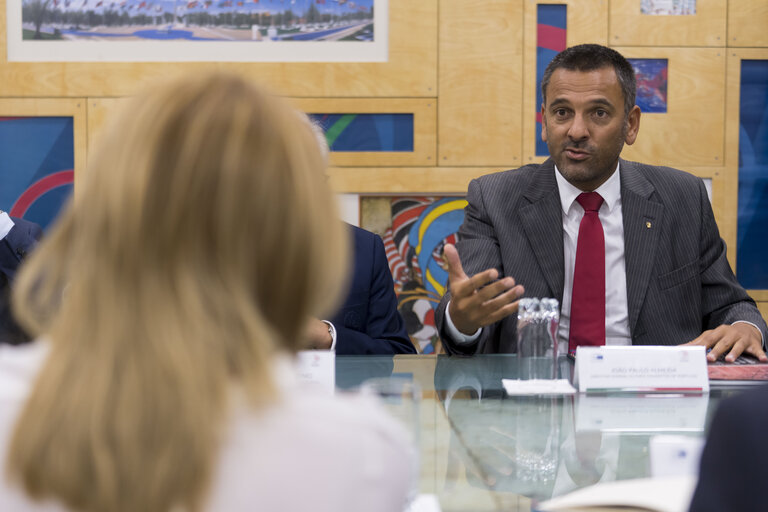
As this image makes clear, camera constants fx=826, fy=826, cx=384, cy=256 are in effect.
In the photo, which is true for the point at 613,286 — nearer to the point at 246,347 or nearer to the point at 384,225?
the point at 384,225

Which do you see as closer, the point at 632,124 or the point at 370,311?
the point at 370,311

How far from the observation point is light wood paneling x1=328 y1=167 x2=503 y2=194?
3826 millimetres

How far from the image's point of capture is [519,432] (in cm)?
150

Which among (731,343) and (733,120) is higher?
(733,120)

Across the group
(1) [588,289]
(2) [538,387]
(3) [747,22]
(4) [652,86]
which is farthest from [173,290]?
(3) [747,22]

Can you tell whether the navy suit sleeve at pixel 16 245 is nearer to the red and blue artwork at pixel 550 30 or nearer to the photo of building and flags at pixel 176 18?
the photo of building and flags at pixel 176 18

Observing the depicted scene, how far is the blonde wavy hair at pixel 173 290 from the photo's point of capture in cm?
68

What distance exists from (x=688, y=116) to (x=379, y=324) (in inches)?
82.6

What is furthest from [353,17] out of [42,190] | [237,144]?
[237,144]

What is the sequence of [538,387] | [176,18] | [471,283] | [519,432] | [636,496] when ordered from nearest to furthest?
[636,496]
[519,432]
[538,387]
[471,283]
[176,18]

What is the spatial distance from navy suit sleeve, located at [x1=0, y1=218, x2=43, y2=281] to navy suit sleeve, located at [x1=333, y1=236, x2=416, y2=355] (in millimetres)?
1043

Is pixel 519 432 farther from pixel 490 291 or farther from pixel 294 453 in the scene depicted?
pixel 294 453

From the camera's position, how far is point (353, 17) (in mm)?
3777

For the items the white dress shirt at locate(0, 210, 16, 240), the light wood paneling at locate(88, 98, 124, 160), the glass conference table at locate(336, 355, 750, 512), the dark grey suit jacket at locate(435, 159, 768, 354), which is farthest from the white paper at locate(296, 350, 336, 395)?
the light wood paneling at locate(88, 98, 124, 160)
